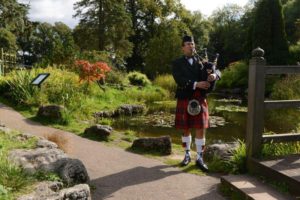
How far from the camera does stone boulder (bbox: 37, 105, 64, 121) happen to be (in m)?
9.21

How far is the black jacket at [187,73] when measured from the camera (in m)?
5.57

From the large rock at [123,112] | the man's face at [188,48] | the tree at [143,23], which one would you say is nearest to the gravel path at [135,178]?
the man's face at [188,48]

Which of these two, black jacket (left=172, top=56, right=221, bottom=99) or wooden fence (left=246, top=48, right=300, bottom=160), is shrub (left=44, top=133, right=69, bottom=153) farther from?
wooden fence (left=246, top=48, right=300, bottom=160)

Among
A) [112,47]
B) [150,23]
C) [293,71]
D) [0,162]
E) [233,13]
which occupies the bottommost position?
[0,162]

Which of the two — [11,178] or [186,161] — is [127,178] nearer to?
[186,161]

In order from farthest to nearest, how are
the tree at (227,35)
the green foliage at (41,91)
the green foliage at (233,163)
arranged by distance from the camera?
the tree at (227,35) → the green foliage at (41,91) → the green foliage at (233,163)

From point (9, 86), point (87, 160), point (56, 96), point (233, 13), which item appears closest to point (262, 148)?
point (87, 160)

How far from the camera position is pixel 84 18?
2684 centimetres

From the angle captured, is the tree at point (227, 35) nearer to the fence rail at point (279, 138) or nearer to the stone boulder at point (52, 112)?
the stone boulder at point (52, 112)

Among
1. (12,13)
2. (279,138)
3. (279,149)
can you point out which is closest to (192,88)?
(279,138)

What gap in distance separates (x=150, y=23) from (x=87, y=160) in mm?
33356

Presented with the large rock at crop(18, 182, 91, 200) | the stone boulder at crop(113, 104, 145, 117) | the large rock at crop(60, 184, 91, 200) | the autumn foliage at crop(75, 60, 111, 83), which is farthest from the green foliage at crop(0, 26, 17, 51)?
the large rock at crop(60, 184, 91, 200)

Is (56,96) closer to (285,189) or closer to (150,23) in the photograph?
(285,189)

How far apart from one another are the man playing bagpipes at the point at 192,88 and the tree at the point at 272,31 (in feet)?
61.3
